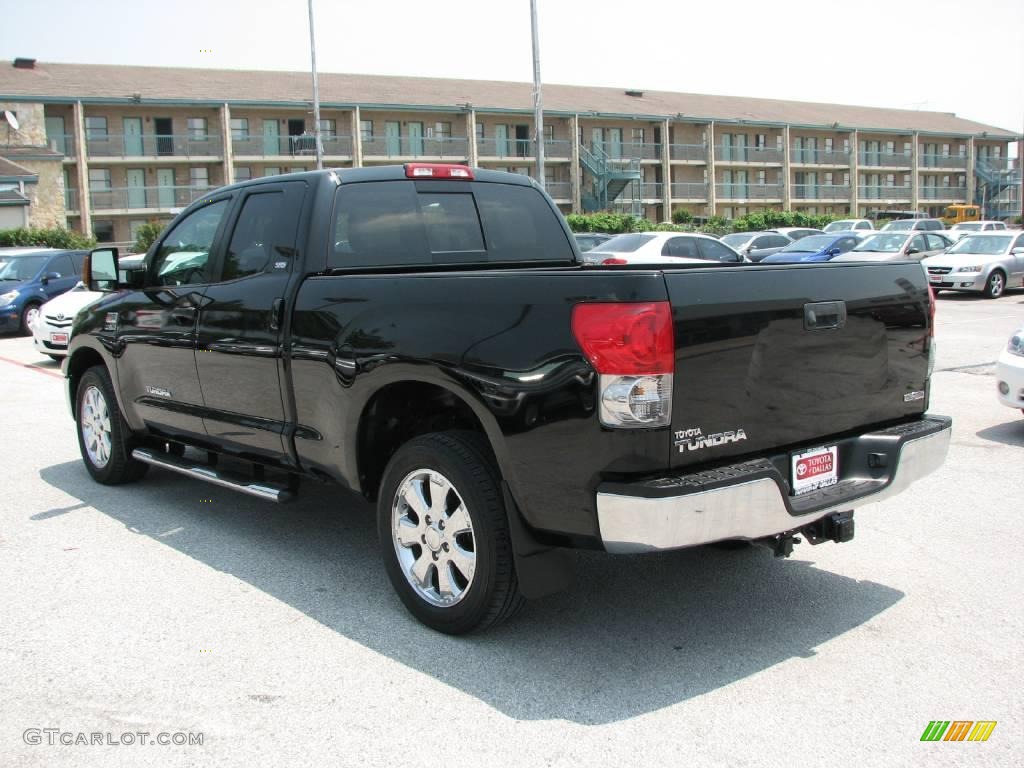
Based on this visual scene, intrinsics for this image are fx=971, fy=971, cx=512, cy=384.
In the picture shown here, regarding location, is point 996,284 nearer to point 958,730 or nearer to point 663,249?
point 663,249

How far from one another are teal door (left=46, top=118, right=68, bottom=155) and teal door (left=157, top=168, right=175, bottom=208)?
15.4ft

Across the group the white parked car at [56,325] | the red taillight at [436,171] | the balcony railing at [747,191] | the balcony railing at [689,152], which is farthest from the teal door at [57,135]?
the red taillight at [436,171]

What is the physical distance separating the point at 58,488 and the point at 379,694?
13.6 ft

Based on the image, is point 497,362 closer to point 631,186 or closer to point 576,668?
point 576,668

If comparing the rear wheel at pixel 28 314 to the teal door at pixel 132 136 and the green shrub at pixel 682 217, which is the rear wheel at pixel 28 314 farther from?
the green shrub at pixel 682 217

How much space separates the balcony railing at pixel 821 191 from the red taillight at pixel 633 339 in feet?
229

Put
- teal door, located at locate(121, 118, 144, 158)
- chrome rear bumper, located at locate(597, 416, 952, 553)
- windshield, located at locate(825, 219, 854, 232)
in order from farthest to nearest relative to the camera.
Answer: teal door, located at locate(121, 118, 144, 158)
windshield, located at locate(825, 219, 854, 232)
chrome rear bumper, located at locate(597, 416, 952, 553)

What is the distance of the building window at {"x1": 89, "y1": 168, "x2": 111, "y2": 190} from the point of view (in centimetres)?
5006

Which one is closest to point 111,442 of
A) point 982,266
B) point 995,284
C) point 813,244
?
point 982,266

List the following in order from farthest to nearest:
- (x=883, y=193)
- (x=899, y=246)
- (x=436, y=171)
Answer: (x=883, y=193) → (x=899, y=246) → (x=436, y=171)

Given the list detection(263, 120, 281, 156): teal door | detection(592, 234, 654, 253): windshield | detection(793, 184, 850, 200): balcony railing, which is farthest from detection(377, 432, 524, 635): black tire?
detection(793, 184, 850, 200): balcony railing

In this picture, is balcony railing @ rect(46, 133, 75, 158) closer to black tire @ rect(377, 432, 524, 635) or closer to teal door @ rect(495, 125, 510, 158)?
teal door @ rect(495, 125, 510, 158)

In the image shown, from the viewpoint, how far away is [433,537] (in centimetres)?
405

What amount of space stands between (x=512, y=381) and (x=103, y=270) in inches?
153
